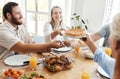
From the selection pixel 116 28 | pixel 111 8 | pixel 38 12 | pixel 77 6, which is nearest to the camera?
pixel 116 28

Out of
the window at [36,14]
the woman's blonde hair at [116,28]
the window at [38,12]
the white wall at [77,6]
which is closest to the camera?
the woman's blonde hair at [116,28]

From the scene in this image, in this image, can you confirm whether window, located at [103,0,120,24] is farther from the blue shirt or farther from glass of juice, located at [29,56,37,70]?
glass of juice, located at [29,56,37,70]

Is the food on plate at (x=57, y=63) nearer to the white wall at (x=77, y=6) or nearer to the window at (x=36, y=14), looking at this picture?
the white wall at (x=77, y=6)

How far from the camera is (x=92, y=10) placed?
3.63 metres

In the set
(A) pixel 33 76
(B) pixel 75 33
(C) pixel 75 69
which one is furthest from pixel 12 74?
(B) pixel 75 33

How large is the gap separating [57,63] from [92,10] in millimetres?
2069

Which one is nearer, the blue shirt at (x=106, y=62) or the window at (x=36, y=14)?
the blue shirt at (x=106, y=62)

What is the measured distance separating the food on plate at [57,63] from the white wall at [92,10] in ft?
6.32

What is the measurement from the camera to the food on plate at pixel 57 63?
1750 millimetres

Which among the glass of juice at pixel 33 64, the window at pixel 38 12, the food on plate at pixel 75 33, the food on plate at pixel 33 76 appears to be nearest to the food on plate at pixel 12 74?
the food on plate at pixel 33 76

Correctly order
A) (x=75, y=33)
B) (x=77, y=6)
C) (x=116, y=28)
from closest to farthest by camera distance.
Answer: (x=116, y=28), (x=75, y=33), (x=77, y=6)

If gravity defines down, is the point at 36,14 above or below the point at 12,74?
above

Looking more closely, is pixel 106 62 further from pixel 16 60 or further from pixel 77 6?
pixel 77 6

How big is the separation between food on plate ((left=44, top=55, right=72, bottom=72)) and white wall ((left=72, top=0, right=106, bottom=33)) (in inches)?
75.8
